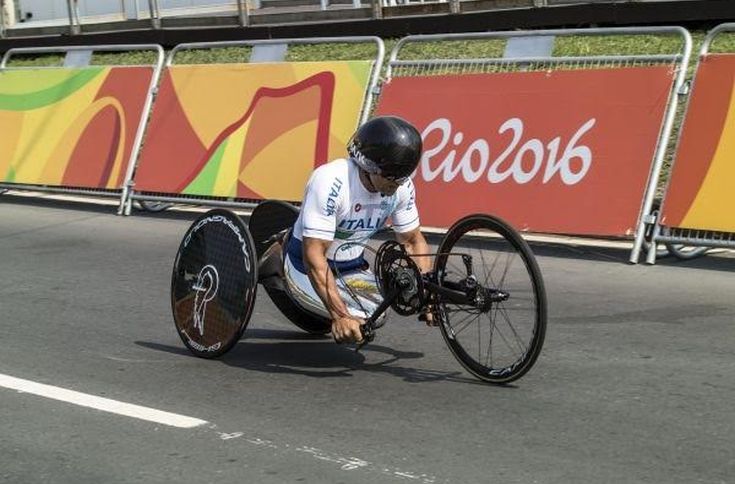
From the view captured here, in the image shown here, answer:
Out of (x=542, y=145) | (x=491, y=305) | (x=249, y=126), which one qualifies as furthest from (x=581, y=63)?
(x=491, y=305)

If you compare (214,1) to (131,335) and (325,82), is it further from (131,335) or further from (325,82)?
(131,335)

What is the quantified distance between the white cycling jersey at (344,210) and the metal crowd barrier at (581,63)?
10.6 ft

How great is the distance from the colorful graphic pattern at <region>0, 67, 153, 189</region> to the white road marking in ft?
21.4

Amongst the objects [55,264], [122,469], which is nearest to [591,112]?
[55,264]

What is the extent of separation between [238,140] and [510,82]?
2.97 m

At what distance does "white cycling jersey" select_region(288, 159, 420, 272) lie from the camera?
6.06 metres

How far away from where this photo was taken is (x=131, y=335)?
7.54m

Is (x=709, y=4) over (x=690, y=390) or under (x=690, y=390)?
over

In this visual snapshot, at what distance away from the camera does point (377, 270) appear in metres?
6.28

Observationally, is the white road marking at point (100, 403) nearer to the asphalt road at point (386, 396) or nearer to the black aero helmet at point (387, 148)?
the asphalt road at point (386, 396)

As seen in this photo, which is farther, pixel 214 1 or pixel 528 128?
pixel 214 1

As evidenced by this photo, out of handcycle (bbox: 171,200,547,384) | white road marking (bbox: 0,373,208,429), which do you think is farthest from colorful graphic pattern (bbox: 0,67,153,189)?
white road marking (bbox: 0,373,208,429)

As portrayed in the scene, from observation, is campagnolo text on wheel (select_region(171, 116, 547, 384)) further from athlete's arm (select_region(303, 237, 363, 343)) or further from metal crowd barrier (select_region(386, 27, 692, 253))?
metal crowd barrier (select_region(386, 27, 692, 253))

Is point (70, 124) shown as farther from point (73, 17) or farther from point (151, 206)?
point (73, 17)
